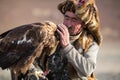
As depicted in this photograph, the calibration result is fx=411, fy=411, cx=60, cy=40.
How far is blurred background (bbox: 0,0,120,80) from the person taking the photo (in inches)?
108

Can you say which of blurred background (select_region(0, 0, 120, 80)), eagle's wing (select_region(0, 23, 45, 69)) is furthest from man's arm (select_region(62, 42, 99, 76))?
blurred background (select_region(0, 0, 120, 80))

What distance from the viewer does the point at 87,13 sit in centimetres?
154

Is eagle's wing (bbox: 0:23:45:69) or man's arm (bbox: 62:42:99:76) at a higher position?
eagle's wing (bbox: 0:23:45:69)

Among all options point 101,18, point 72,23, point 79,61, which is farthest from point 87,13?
point 101,18

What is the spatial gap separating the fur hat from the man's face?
0.02m

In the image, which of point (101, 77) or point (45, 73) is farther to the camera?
point (101, 77)

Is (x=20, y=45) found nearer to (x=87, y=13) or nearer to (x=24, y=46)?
(x=24, y=46)

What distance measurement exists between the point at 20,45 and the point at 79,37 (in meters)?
0.24

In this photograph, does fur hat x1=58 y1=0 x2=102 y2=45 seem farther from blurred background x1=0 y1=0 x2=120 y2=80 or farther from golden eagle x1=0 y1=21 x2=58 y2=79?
blurred background x1=0 y1=0 x2=120 y2=80

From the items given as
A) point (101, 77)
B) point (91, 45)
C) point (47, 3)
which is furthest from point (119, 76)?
point (91, 45)

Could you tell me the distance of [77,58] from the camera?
148cm

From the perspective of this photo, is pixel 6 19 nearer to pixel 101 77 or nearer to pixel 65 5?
pixel 101 77

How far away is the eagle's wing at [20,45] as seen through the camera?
1.47m

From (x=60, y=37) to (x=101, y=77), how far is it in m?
1.37
